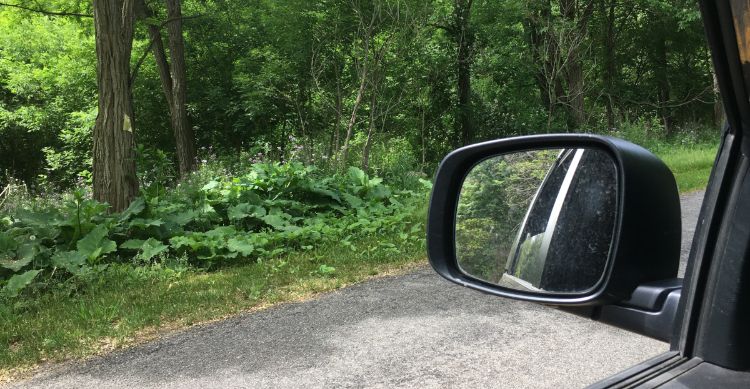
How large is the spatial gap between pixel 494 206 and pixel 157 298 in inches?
158

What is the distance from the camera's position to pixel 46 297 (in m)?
4.99

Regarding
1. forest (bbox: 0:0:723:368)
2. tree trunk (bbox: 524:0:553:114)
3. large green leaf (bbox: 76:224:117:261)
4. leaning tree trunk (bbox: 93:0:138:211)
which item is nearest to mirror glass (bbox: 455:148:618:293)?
forest (bbox: 0:0:723:368)

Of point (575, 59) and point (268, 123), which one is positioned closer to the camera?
point (575, 59)

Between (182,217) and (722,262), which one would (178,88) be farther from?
(722,262)

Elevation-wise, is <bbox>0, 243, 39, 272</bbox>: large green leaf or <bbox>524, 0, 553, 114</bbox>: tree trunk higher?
<bbox>524, 0, 553, 114</bbox>: tree trunk

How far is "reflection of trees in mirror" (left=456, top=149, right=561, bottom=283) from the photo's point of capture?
157 cm

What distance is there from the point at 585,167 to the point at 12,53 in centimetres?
2563

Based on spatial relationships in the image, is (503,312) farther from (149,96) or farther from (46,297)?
(149,96)

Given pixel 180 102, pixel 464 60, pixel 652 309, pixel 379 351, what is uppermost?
pixel 464 60

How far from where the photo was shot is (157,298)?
4.93 meters

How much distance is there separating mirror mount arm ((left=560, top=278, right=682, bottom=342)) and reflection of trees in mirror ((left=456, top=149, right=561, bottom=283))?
395 millimetres

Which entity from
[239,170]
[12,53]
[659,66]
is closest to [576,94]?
[659,66]

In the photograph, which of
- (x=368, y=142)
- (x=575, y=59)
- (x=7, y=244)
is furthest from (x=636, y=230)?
(x=575, y=59)

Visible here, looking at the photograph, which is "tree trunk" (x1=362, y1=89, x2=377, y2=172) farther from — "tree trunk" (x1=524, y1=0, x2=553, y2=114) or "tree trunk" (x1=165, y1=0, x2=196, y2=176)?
"tree trunk" (x1=165, y1=0, x2=196, y2=176)
